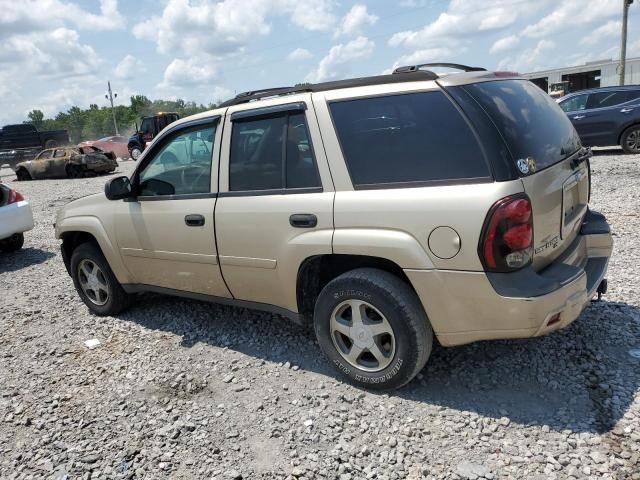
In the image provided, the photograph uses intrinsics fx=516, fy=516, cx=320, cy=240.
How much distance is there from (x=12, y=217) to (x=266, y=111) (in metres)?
6.19

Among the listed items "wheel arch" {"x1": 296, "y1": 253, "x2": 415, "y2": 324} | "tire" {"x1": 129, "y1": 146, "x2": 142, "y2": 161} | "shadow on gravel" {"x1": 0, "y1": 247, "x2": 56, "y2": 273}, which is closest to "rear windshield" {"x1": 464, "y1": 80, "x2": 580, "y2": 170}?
"wheel arch" {"x1": 296, "y1": 253, "x2": 415, "y2": 324}

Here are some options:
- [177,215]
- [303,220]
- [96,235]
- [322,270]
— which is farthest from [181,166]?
[322,270]

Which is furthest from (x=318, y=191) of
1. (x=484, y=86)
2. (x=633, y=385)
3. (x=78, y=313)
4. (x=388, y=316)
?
(x=78, y=313)

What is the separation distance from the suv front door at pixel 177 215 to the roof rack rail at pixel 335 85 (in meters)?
0.27

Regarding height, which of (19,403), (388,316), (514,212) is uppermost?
(514,212)

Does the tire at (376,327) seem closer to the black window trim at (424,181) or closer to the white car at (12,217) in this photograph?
the black window trim at (424,181)

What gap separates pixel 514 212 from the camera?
8.55 feet

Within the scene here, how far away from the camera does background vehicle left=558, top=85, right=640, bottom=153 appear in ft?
39.1

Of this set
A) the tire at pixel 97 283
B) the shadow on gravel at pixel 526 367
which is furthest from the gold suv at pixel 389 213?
the tire at pixel 97 283

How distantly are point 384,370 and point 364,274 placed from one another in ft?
2.00

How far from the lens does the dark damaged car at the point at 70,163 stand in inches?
791

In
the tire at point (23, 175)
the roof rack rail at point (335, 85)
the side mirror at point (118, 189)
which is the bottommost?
the tire at point (23, 175)

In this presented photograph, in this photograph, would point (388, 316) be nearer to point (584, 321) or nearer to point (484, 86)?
point (484, 86)

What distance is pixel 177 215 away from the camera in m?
3.94
